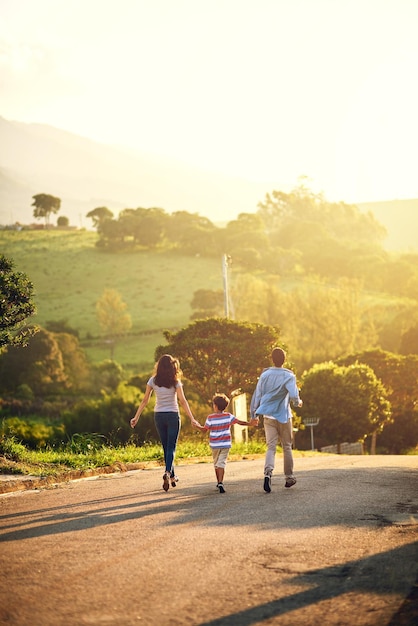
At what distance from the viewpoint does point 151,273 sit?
121562mm

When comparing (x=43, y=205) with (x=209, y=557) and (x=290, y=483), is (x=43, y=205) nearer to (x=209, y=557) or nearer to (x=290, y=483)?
(x=290, y=483)

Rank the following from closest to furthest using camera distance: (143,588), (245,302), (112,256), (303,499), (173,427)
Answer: (143,588) → (303,499) → (173,427) → (245,302) → (112,256)

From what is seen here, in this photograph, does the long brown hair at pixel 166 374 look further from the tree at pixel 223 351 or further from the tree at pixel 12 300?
the tree at pixel 223 351

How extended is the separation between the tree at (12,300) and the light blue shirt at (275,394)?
284 inches

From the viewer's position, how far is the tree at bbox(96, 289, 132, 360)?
92.9 meters

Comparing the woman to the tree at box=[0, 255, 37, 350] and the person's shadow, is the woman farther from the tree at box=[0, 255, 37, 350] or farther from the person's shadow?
the tree at box=[0, 255, 37, 350]

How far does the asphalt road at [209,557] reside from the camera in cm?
604

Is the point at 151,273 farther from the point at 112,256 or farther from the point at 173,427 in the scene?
the point at 173,427

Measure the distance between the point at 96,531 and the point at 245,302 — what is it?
78.6 meters

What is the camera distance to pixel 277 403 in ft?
44.1

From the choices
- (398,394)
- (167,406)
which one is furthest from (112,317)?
(167,406)

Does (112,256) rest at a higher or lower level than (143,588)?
higher

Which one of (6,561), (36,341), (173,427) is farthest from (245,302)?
(6,561)

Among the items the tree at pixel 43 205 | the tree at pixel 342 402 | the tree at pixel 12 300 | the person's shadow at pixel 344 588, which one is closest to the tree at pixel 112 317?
the tree at pixel 342 402
